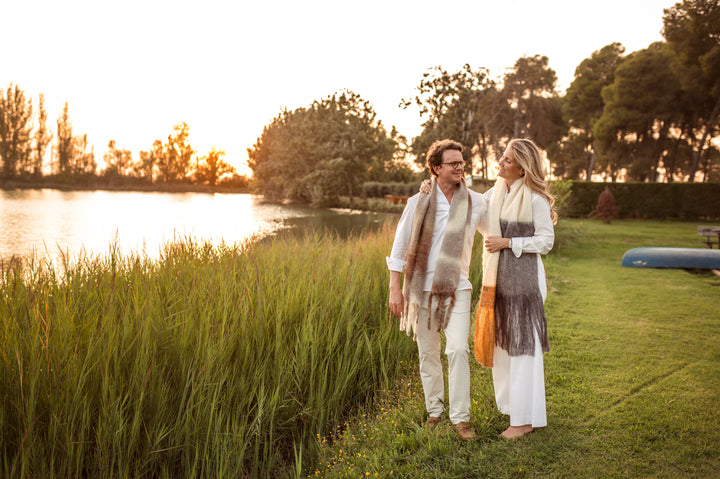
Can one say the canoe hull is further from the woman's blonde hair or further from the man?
the man

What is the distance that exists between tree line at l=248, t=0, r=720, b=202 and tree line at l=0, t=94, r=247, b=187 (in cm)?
1830

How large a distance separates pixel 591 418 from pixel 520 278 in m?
1.42

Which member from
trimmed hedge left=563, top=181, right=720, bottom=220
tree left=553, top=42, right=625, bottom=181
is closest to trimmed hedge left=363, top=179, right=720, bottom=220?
trimmed hedge left=563, top=181, right=720, bottom=220

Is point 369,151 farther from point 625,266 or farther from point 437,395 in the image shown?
point 437,395

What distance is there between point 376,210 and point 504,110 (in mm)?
16384

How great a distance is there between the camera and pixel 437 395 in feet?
10.5

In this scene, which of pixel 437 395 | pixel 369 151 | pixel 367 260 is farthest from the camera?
pixel 369 151

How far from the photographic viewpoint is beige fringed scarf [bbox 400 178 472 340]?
9.55 feet

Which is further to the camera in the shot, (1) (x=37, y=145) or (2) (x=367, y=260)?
(1) (x=37, y=145)

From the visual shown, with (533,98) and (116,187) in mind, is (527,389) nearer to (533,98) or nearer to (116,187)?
(533,98)

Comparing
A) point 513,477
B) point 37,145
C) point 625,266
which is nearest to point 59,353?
point 513,477

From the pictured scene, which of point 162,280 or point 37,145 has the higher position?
point 37,145

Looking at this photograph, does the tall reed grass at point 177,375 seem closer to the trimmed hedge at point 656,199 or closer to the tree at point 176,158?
the trimmed hedge at point 656,199

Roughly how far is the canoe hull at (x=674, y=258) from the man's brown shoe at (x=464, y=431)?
30.9 ft
